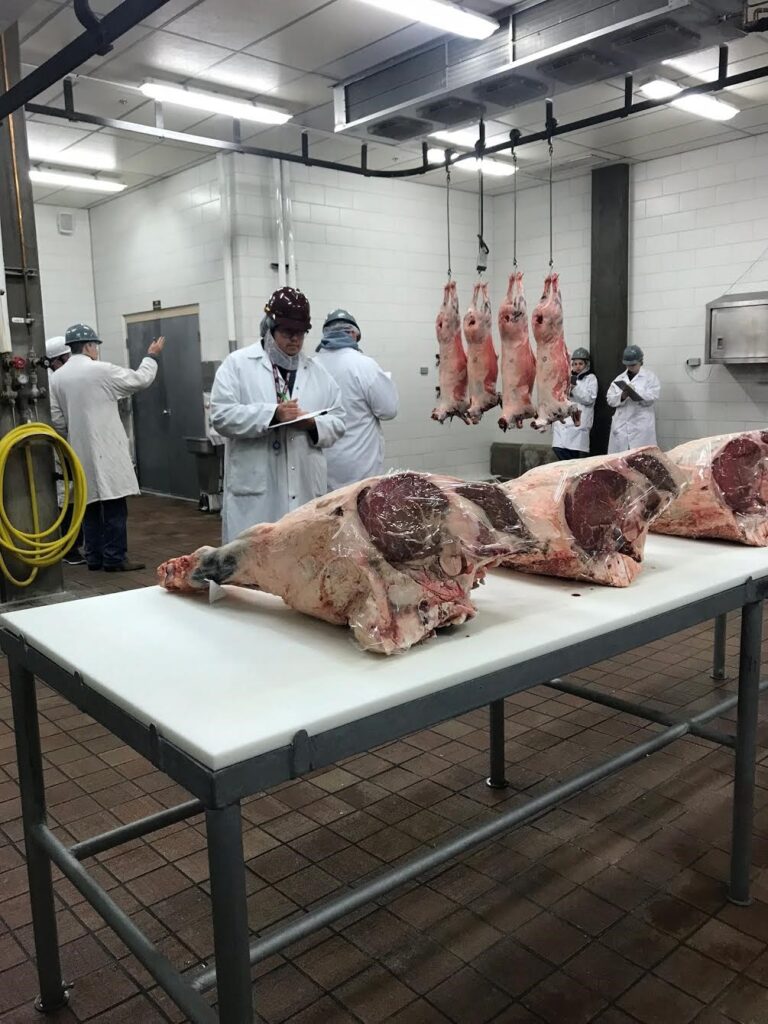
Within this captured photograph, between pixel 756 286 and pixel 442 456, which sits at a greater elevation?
pixel 756 286

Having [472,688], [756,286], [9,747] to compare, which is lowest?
[9,747]

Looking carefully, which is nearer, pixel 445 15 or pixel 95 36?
pixel 95 36

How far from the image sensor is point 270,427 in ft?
11.6

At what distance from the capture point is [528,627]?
5.55ft

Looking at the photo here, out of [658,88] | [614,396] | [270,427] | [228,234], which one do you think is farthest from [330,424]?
[614,396]

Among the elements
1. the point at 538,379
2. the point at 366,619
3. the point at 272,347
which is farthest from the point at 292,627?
the point at 538,379

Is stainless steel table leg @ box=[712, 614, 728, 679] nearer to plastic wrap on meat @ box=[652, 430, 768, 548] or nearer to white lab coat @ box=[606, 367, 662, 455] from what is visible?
plastic wrap on meat @ box=[652, 430, 768, 548]

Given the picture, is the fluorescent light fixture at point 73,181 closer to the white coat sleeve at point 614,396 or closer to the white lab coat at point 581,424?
the white lab coat at point 581,424

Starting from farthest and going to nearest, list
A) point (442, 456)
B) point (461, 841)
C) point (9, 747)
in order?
1. point (442, 456)
2. point (9, 747)
3. point (461, 841)

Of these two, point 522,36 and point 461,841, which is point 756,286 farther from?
point 461,841

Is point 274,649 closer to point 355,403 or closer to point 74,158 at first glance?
point 355,403

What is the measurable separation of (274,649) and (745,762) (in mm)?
1517

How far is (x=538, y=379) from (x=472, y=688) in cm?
406

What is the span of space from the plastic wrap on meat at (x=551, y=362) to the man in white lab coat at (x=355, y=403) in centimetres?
105
